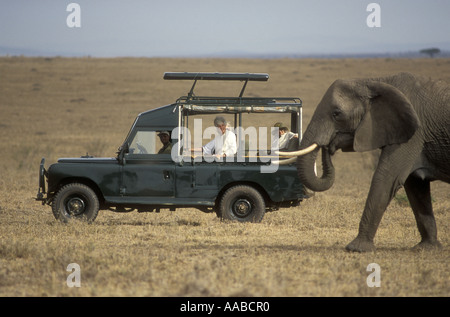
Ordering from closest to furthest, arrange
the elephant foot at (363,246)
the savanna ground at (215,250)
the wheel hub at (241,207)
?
the savanna ground at (215,250) < the elephant foot at (363,246) < the wheel hub at (241,207)

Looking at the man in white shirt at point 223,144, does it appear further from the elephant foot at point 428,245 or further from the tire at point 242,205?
the elephant foot at point 428,245

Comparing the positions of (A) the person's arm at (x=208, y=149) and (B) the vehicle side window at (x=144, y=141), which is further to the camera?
(A) the person's arm at (x=208, y=149)

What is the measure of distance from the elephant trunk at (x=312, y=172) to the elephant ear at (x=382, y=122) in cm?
48

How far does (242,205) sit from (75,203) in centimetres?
287

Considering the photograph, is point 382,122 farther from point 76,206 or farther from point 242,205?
point 76,206

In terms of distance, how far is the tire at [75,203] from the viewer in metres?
12.8

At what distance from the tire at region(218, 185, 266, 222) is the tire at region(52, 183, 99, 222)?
2.20 m

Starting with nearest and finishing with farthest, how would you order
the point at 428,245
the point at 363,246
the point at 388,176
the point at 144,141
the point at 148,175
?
the point at 388,176, the point at 363,246, the point at 428,245, the point at 148,175, the point at 144,141

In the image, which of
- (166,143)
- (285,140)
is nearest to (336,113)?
(285,140)

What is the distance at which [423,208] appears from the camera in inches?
420

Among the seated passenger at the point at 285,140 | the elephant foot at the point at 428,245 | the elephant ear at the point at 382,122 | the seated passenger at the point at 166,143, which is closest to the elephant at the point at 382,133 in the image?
the elephant ear at the point at 382,122
